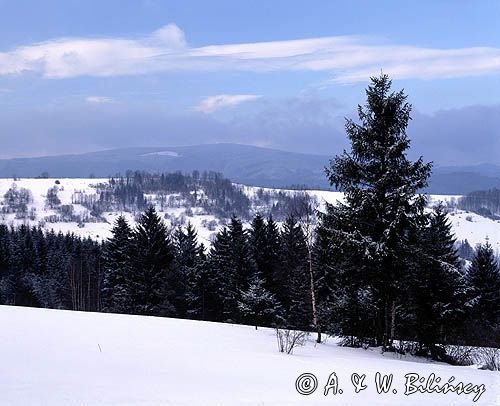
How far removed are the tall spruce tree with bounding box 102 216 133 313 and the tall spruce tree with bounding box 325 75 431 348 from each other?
96.4ft

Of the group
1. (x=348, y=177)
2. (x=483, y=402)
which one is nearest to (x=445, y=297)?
(x=348, y=177)

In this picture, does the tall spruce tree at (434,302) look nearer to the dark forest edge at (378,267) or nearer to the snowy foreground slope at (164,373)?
the dark forest edge at (378,267)

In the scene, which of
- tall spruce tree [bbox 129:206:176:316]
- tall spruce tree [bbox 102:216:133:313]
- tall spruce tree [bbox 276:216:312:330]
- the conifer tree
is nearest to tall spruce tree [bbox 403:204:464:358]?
tall spruce tree [bbox 276:216:312:330]

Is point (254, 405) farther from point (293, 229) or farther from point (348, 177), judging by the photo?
point (293, 229)

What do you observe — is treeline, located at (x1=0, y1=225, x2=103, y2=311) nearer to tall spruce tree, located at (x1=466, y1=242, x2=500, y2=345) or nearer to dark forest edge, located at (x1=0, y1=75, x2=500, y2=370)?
dark forest edge, located at (x1=0, y1=75, x2=500, y2=370)

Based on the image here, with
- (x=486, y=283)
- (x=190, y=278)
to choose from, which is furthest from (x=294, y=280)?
(x=486, y=283)

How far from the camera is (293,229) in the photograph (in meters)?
43.1

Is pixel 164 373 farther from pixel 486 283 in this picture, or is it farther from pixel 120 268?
pixel 120 268

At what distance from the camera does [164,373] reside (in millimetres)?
10297

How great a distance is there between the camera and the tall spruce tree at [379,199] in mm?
19562

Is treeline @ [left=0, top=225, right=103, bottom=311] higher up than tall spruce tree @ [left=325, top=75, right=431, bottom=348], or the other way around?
tall spruce tree @ [left=325, top=75, right=431, bottom=348]

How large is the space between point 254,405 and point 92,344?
7407 mm

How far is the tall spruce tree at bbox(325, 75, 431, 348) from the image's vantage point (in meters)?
19.6

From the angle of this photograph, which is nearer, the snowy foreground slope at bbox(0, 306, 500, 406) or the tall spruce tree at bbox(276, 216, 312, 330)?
the snowy foreground slope at bbox(0, 306, 500, 406)
